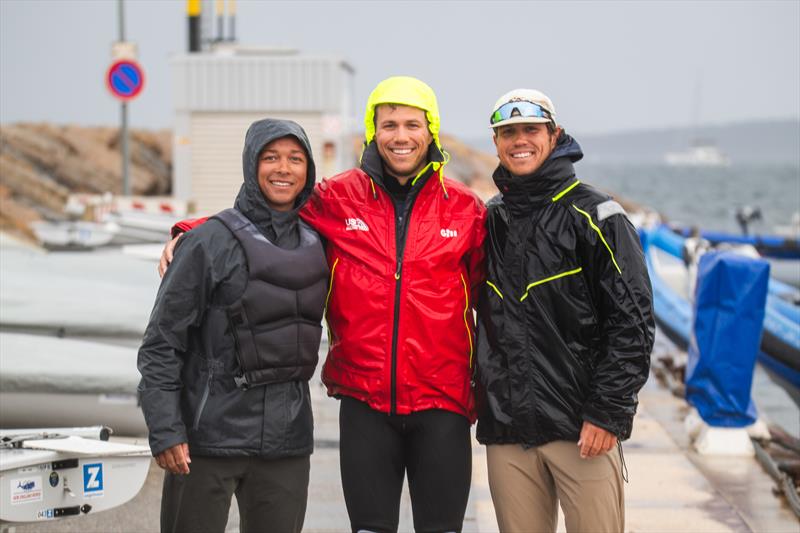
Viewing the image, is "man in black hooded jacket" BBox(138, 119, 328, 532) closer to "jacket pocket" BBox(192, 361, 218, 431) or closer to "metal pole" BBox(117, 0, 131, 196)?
"jacket pocket" BBox(192, 361, 218, 431)

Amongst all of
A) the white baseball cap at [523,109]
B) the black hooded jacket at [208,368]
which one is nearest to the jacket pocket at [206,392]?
the black hooded jacket at [208,368]

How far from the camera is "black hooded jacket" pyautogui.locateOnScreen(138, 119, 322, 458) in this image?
3602 millimetres

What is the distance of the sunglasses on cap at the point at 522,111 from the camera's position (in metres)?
3.86

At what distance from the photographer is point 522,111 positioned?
3857 mm

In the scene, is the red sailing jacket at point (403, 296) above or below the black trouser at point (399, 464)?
above

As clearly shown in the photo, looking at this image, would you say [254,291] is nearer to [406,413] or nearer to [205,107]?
[406,413]

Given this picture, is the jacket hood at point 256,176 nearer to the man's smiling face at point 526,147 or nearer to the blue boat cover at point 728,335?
the man's smiling face at point 526,147

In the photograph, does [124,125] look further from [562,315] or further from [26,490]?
[562,315]

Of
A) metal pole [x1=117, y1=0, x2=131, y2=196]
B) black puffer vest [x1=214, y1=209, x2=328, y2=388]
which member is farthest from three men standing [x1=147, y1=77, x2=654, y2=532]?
metal pole [x1=117, y1=0, x2=131, y2=196]

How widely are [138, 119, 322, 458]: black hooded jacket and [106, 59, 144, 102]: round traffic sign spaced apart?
12796 mm

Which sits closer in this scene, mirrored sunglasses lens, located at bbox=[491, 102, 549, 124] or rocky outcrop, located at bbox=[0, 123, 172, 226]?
mirrored sunglasses lens, located at bbox=[491, 102, 549, 124]

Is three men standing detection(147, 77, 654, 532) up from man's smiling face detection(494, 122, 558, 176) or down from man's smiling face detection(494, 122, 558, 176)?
down

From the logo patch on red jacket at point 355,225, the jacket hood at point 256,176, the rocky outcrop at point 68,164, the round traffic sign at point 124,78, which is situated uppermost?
the round traffic sign at point 124,78

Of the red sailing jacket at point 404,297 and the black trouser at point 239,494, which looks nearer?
the black trouser at point 239,494
